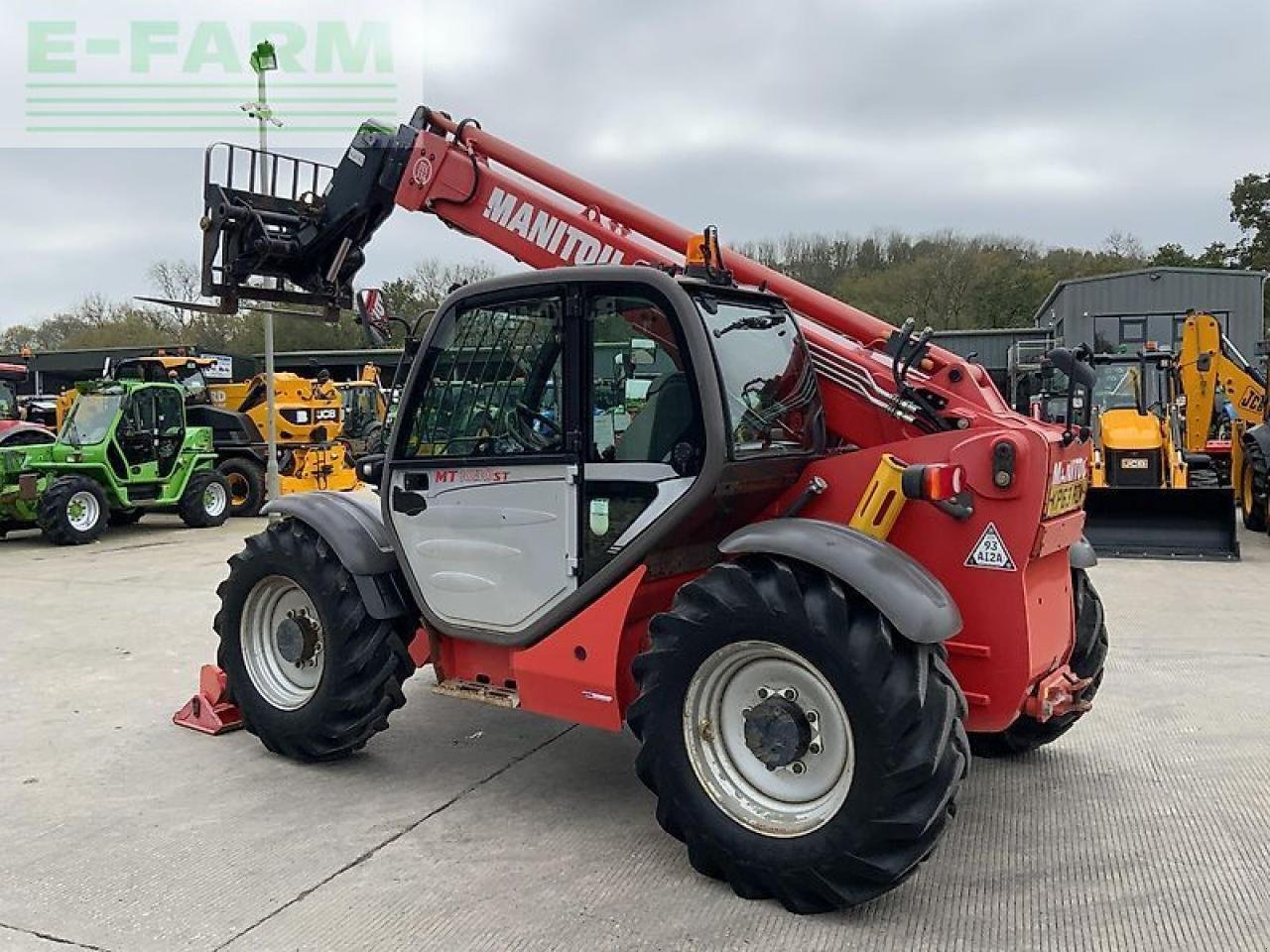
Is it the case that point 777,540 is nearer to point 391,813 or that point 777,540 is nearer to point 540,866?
point 540,866

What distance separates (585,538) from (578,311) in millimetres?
870

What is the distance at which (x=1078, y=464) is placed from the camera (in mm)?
4086

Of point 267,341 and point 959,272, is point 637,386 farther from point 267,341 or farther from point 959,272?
point 959,272

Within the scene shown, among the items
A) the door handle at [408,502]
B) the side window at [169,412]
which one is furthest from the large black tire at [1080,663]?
the side window at [169,412]

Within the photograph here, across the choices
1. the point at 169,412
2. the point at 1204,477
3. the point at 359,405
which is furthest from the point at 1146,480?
the point at 359,405

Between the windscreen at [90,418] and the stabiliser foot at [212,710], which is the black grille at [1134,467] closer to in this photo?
the stabiliser foot at [212,710]

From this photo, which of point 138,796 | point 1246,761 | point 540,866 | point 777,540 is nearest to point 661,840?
point 540,866

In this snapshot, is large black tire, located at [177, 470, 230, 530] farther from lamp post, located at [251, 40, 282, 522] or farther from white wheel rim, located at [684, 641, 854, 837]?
white wheel rim, located at [684, 641, 854, 837]

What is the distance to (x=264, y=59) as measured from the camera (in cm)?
1675

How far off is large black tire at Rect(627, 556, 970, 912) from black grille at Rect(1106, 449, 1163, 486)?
9.84 meters

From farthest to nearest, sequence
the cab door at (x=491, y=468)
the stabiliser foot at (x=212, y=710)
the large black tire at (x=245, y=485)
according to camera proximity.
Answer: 1. the large black tire at (x=245, y=485)
2. the stabiliser foot at (x=212, y=710)
3. the cab door at (x=491, y=468)

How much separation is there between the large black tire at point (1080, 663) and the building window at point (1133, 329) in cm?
1606

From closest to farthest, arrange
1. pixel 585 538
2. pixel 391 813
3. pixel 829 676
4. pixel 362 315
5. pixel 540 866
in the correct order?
pixel 829 676
pixel 540 866
pixel 585 538
pixel 391 813
pixel 362 315

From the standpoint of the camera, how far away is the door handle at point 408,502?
452 cm
